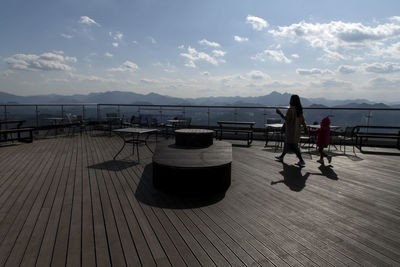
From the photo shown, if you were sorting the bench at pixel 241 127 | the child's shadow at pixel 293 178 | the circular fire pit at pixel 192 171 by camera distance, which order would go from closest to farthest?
the circular fire pit at pixel 192 171
the child's shadow at pixel 293 178
the bench at pixel 241 127

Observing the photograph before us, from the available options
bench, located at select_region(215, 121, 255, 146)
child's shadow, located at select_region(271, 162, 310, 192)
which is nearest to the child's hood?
child's shadow, located at select_region(271, 162, 310, 192)

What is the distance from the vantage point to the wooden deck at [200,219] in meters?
1.89

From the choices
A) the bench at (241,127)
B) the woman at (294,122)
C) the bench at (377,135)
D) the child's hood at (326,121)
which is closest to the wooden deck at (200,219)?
the woman at (294,122)

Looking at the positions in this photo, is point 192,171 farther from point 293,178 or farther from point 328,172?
point 328,172

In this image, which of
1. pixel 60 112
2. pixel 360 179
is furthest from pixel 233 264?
pixel 60 112

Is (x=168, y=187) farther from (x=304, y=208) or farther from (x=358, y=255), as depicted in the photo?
(x=358, y=255)

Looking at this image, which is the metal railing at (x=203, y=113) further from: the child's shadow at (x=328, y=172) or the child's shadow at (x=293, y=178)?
the child's shadow at (x=293, y=178)

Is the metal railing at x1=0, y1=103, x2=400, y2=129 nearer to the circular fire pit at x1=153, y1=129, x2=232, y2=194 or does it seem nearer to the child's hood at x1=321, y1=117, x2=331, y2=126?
the child's hood at x1=321, y1=117, x2=331, y2=126

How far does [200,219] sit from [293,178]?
7.02ft

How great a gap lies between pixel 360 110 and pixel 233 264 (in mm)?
7669

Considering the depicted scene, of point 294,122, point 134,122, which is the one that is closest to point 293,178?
point 294,122

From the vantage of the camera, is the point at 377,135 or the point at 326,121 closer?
the point at 326,121

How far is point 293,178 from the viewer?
396 cm

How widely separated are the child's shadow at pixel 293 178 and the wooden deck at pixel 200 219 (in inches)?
0.7
